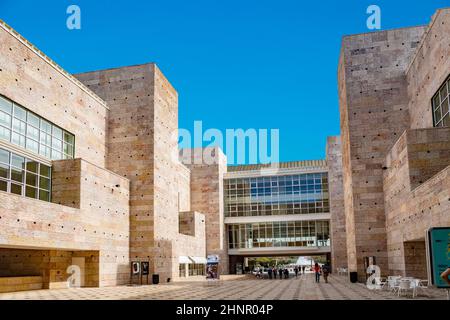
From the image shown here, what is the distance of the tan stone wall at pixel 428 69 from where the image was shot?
949 inches


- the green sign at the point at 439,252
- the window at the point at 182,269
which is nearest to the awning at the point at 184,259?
the window at the point at 182,269

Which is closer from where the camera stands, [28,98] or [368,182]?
[28,98]

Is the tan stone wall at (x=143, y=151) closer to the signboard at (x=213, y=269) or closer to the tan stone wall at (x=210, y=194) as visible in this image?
the signboard at (x=213, y=269)

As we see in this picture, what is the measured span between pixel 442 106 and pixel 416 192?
240 inches

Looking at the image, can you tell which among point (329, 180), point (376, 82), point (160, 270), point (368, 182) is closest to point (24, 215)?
point (160, 270)

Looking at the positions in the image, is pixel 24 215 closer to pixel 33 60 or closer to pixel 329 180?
pixel 33 60

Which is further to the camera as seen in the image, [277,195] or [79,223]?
[277,195]

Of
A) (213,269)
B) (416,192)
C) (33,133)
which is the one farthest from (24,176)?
(416,192)

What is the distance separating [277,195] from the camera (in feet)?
190

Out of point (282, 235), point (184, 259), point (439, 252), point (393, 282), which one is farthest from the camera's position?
point (282, 235)

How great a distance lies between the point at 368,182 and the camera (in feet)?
104

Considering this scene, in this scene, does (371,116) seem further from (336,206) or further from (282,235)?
(282,235)

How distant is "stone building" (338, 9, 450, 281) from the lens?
24281 millimetres

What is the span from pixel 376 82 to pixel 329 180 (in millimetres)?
24635
